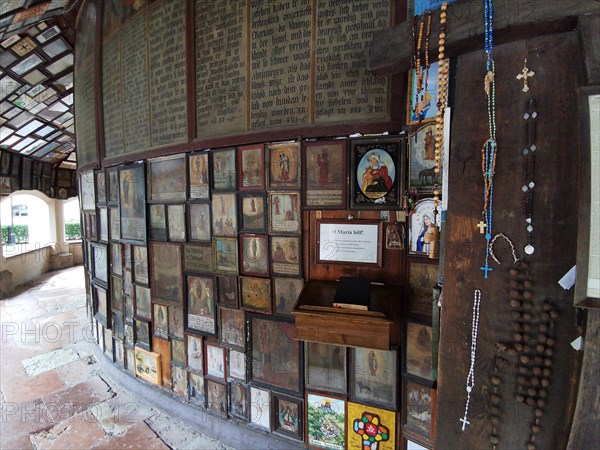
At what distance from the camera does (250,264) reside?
2.43m

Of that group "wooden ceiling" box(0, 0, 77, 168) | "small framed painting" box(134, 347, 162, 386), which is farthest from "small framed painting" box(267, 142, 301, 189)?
"wooden ceiling" box(0, 0, 77, 168)

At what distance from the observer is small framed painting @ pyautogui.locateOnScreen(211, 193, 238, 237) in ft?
8.05

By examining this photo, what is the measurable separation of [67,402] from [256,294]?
252 cm

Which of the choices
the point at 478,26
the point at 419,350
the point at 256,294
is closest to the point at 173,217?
the point at 256,294

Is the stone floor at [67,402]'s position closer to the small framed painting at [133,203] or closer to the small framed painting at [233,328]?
the small framed painting at [233,328]

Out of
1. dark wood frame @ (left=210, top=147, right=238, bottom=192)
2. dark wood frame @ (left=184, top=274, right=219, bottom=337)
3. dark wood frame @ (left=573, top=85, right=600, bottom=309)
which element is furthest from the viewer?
dark wood frame @ (left=184, top=274, right=219, bottom=337)

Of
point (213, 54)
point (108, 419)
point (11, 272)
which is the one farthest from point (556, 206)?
point (11, 272)

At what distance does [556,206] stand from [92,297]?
15.5ft

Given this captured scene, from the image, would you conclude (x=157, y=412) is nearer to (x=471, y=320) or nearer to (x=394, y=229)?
(x=394, y=229)

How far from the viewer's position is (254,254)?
2.41 metres

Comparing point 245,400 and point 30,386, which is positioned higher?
point 245,400

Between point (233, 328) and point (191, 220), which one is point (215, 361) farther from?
point (191, 220)

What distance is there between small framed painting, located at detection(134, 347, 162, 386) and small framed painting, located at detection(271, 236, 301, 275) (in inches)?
68.6

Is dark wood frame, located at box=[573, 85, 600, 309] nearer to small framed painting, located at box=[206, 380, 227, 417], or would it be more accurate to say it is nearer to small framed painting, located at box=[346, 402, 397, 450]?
small framed painting, located at box=[346, 402, 397, 450]
